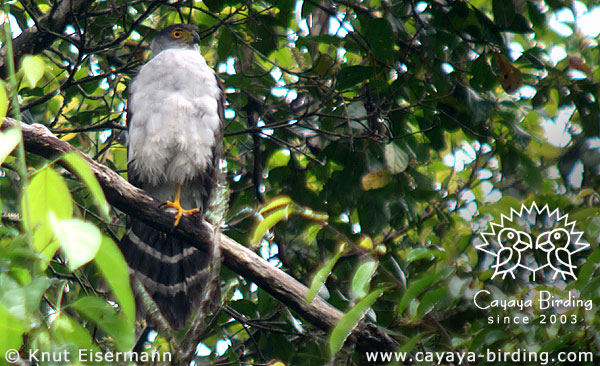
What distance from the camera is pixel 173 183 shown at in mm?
4133

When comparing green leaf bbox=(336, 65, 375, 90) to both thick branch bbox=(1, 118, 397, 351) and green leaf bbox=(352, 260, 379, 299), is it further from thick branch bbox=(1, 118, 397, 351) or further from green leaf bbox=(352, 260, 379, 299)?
green leaf bbox=(352, 260, 379, 299)

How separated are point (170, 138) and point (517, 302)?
246cm

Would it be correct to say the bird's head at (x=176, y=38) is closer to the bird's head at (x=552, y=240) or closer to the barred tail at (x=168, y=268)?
the barred tail at (x=168, y=268)

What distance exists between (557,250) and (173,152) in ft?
8.01

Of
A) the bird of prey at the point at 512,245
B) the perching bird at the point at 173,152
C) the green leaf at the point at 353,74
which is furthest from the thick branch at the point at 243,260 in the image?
the green leaf at the point at 353,74

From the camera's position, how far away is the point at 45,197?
1.08 m

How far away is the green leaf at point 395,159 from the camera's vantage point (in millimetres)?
3295

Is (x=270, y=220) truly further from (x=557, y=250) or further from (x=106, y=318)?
(x=557, y=250)

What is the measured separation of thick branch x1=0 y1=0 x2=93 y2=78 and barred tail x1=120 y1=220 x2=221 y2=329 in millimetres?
1144

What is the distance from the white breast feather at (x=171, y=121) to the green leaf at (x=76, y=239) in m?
2.81

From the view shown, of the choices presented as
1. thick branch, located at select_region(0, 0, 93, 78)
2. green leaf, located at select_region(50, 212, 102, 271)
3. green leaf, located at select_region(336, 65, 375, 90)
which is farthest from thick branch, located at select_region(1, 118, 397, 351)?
green leaf, located at select_region(50, 212, 102, 271)

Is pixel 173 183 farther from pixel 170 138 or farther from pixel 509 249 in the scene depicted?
pixel 509 249

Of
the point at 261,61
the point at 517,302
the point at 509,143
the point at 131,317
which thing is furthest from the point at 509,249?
the point at 261,61

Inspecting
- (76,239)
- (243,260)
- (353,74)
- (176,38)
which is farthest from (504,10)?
(76,239)
